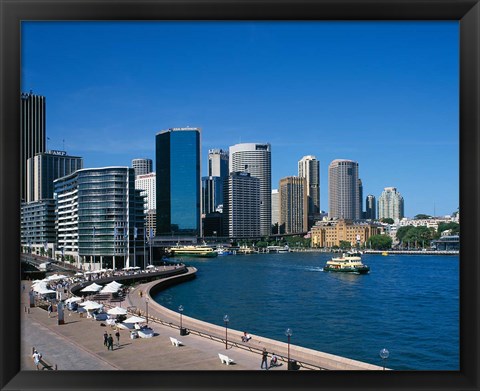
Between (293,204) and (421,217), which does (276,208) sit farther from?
(421,217)

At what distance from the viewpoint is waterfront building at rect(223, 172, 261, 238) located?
222ft

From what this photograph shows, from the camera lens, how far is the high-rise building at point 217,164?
3407 inches

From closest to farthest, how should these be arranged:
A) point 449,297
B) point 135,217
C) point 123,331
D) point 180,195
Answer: point 123,331 → point 449,297 → point 135,217 → point 180,195

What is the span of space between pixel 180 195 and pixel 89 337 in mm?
55972

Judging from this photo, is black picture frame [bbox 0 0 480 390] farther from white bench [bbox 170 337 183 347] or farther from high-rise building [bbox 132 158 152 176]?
high-rise building [bbox 132 158 152 176]

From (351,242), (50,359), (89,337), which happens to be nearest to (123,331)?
(89,337)

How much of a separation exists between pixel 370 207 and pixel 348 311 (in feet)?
211

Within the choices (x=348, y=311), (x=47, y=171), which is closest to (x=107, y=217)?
(x=47, y=171)

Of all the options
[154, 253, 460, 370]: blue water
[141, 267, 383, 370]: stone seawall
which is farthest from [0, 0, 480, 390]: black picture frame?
[141, 267, 383, 370]: stone seawall

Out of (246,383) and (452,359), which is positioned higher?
(246,383)

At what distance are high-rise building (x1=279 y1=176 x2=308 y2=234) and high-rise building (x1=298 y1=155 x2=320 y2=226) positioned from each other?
166 cm
